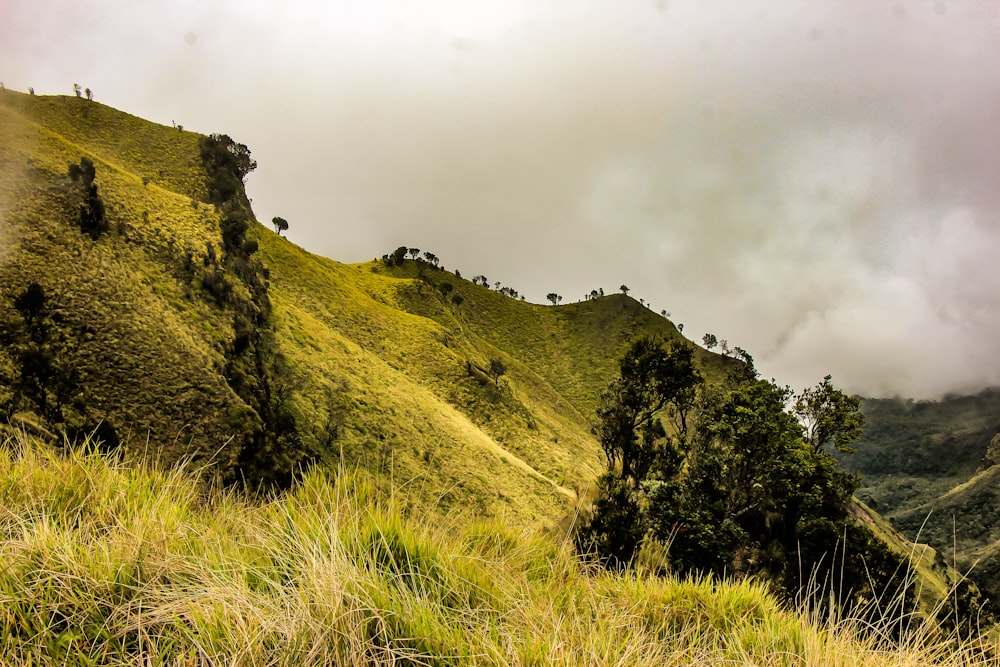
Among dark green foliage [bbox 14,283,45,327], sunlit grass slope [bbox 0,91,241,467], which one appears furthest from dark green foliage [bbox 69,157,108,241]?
dark green foliage [bbox 14,283,45,327]

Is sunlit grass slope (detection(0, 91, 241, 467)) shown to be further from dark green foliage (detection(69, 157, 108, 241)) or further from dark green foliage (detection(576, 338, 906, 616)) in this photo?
dark green foliage (detection(576, 338, 906, 616))

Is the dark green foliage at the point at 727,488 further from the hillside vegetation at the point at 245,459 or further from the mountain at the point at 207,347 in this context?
the mountain at the point at 207,347

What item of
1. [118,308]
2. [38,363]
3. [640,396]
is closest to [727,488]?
[640,396]

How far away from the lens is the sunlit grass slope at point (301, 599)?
7.22 feet

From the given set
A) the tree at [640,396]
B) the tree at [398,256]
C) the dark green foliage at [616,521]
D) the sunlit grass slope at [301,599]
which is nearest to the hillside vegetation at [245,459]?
the sunlit grass slope at [301,599]

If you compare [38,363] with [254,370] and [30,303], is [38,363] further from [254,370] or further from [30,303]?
[254,370]

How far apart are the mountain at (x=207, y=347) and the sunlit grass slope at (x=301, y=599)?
0.66m

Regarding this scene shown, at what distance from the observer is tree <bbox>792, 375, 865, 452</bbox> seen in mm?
31812

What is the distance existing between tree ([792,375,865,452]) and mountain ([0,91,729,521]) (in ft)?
46.1

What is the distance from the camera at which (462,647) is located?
89.1 inches

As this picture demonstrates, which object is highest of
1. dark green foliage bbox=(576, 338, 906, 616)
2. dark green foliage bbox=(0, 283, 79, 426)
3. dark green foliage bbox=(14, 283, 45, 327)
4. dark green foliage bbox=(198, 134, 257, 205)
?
dark green foliage bbox=(198, 134, 257, 205)

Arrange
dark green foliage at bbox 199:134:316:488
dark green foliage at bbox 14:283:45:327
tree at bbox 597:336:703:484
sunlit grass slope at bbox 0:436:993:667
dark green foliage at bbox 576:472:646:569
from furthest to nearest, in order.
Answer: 1. tree at bbox 597:336:703:484
2. dark green foliage at bbox 199:134:316:488
3. dark green foliage at bbox 14:283:45:327
4. dark green foliage at bbox 576:472:646:569
5. sunlit grass slope at bbox 0:436:993:667

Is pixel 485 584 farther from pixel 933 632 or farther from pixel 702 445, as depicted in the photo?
pixel 702 445

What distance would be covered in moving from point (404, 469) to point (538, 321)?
350ft
